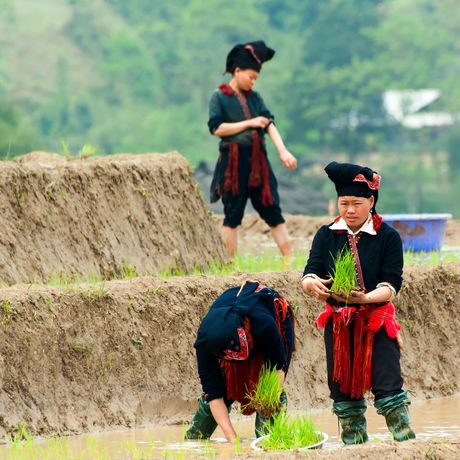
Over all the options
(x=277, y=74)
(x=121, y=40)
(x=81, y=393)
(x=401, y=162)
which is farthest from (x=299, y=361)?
(x=121, y=40)

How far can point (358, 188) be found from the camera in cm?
809

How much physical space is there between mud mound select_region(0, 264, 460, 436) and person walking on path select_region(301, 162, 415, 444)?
207 centimetres

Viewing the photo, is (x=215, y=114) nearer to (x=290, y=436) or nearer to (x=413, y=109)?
(x=290, y=436)

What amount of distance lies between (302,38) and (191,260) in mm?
77638

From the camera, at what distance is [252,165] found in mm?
12797

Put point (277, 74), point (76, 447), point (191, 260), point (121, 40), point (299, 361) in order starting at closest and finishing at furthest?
point (76, 447) → point (299, 361) → point (191, 260) → point (277, 74) → point (121, 40)

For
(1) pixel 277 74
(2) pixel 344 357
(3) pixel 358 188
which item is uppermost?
(1) pixel 277 74

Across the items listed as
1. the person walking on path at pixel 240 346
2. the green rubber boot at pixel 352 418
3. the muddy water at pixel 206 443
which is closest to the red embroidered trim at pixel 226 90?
the muddy water at pixel 206 443

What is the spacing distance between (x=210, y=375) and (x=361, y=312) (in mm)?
883

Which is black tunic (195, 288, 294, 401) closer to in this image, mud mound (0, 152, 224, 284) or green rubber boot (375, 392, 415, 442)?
green rubber boot (375, 392, 415, 442)

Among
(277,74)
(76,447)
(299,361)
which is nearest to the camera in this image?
(76,447)

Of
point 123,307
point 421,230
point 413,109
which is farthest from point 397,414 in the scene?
point 413,109

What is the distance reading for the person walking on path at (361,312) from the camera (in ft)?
26.2

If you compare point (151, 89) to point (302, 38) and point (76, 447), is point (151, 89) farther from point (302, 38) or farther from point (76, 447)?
point (76, 447)
